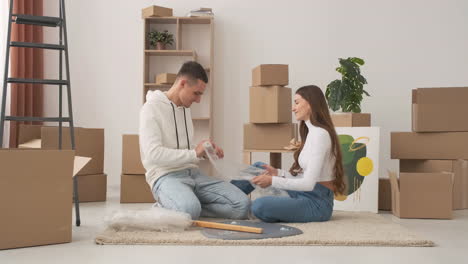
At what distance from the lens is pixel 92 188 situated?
155 inches

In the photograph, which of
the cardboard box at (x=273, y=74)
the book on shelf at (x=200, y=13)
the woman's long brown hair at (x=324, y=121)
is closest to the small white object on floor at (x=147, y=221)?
the woman's long brown hair at (x=324, y=121)

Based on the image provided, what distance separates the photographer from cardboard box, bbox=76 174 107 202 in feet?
12.8

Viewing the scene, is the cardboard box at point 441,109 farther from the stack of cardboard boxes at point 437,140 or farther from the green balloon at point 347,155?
→ the green balloon at point 347,155

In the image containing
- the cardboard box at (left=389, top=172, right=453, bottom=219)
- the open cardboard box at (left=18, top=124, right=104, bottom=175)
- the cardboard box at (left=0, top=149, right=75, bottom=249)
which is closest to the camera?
the cardboard box at (left=0, top=149, right=75, bottom=249)

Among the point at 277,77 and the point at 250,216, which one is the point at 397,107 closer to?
the point at 277,77

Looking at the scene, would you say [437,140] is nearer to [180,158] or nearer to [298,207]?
[298,207]

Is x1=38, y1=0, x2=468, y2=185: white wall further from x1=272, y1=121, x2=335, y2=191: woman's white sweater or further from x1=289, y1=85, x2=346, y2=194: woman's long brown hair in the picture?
x1=272, y1=121, x2=335, y2=191: woman's white sweater

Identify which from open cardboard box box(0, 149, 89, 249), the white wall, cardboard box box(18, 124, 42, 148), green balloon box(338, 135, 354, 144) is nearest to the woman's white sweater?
green balloon box(338, 135, 354, 144)

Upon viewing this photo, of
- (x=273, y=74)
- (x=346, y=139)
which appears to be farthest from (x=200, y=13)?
(x=346, y=139)

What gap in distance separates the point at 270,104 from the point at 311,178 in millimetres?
1241

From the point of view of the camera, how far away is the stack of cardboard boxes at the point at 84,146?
3742 mm

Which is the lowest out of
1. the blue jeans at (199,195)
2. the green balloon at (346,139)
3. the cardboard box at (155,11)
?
the blue jeans at (199,195)

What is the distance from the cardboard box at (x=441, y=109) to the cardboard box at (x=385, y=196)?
1.46 ft

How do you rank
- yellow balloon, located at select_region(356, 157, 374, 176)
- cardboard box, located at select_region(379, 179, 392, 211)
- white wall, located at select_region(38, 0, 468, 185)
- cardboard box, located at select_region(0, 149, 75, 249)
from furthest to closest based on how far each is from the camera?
white wall, located at select_region(38, 0, 468, 185)
cardboard box, located at select_region(379, 179, 392, 211)
yellow balloon, located at select_region(356, 157, 374, 176)
cardboard box, located at select_region(0, 149, 75, 249)
